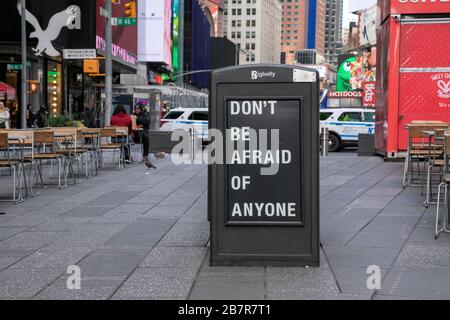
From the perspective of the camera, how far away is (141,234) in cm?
768

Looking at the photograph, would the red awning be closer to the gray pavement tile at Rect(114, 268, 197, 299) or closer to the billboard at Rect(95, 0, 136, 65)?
the billboard at Rect(95, 0, 136, 65)

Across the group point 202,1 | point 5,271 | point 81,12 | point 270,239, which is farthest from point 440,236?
point 202,1

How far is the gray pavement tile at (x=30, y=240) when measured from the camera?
7020 mm

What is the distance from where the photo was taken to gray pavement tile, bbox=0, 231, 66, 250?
702 centimetres

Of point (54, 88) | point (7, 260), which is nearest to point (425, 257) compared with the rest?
point (7, 260)

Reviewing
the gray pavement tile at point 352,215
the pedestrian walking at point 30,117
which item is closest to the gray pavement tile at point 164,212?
the gray pavement tile at point 352,215

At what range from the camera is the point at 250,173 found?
235 inches

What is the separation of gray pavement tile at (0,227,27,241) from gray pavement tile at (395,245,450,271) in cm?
428

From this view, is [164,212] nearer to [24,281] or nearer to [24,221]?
[24,221]

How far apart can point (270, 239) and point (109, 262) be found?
4.95 ft

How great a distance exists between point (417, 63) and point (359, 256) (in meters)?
11.6

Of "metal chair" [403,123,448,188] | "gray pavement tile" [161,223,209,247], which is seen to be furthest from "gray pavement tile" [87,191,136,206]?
"metal chair" [403,123,448,188]

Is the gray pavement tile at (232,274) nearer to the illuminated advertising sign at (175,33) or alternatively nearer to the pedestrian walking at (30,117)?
the pedestrian walking at (30,117)

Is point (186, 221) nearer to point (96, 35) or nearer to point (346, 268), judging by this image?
point (346, 268)
